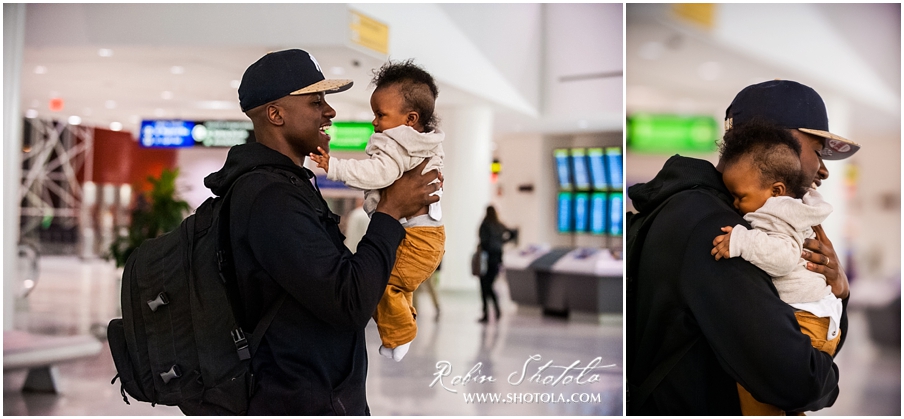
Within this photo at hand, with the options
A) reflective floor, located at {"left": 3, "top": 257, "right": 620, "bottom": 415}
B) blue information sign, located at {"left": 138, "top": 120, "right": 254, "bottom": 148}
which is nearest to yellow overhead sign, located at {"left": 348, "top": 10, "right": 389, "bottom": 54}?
reflective floor, located at {"left": 3, "top": 257, "right": 620, "bottom": 415}

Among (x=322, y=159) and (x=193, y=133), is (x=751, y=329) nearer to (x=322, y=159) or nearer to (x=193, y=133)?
(x=322, y=159)

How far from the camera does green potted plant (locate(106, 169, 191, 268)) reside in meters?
8.95

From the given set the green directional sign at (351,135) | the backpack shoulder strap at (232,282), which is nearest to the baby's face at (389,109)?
the backpack shoulder strap at (232,282)

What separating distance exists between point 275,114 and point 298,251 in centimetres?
40

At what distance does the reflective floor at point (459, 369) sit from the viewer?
5.27 meters

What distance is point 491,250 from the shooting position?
990 cm

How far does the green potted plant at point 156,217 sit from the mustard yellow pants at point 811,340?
8.23 meters

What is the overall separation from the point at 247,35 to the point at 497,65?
519 centimetres

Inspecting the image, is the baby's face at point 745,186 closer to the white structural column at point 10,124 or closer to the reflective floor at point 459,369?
the reflective floor at point 459,369

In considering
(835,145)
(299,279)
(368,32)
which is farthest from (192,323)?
(368,32)

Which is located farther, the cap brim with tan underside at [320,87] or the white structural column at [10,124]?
the white structural column at [10,124]

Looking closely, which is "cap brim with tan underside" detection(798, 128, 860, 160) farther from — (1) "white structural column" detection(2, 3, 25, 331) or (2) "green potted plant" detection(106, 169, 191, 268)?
(2) "green potted plant" detection(106, 169, 191, 268)

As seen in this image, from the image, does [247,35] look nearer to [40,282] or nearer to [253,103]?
[253,103]

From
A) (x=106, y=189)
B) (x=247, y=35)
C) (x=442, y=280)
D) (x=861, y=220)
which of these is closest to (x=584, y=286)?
(x=442, y=280)
